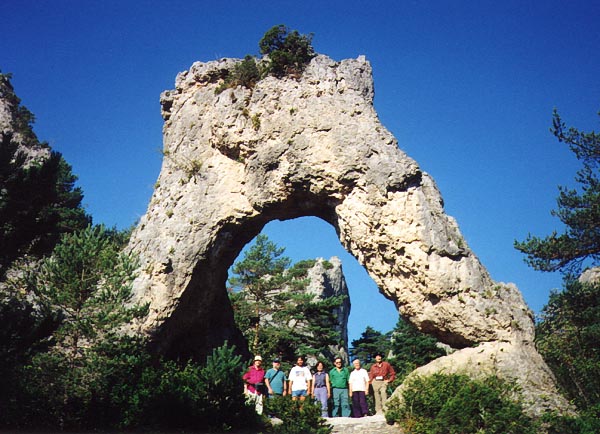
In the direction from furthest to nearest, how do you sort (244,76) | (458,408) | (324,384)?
1. (244,76)
2. (324,384)
3. (458,408)

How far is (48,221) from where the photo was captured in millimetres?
11164

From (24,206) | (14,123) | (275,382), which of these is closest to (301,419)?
(275,382)

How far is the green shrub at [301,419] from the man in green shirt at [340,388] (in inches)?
69.5

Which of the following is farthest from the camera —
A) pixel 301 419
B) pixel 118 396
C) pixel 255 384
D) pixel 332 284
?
pixel 332 284

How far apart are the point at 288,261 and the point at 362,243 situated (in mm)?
17543

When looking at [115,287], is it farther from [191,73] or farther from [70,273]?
[191,73]

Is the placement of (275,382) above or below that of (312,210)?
below

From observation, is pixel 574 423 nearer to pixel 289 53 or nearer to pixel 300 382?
pixel 300 382

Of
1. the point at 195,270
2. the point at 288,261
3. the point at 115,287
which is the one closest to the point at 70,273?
the point at 115,287

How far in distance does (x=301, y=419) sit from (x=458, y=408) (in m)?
3.47

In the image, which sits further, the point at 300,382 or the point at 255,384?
the point at 300,382

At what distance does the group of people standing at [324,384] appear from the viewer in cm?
1369

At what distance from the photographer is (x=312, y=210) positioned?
1714 cm

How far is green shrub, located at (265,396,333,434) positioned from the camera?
11.3 m
